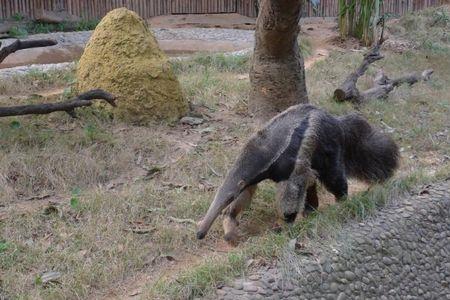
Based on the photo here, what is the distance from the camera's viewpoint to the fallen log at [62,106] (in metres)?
6.82

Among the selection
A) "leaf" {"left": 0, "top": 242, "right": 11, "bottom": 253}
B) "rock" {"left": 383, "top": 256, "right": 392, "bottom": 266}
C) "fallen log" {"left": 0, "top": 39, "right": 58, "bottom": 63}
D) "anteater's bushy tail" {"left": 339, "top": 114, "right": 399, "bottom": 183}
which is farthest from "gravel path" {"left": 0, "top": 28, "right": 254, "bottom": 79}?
"rock" {"left": 383, "top": 256, "right": 392, "bottom": 266}

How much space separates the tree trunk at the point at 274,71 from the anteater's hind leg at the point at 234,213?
2707 mm

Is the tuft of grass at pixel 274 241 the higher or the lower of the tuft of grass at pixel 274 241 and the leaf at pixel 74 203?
the lower

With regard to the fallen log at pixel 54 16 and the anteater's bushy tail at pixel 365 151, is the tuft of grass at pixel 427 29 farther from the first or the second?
the anteater's bushy tail at pixel 365 151

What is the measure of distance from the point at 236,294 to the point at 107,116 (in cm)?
361

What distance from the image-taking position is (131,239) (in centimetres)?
529

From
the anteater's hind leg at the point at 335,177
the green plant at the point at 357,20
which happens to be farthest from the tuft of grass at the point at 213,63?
the anteater's hind leg at the point at 335,177

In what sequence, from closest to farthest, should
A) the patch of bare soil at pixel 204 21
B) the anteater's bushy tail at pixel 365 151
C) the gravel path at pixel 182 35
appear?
the anteater's bushy tail at pixel 365 151
the gravel path at pixel 182 35
the patch of bare soil at pixel 204 21

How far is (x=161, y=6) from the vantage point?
18.0 m

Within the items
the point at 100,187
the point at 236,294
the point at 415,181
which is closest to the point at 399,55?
the point at 415,181

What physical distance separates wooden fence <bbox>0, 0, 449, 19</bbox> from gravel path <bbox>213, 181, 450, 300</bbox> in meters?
12.4

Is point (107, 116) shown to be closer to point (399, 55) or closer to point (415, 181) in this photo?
point (415, 181)

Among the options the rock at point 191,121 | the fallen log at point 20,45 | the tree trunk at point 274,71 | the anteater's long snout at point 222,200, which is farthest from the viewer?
the rock at point 191,121

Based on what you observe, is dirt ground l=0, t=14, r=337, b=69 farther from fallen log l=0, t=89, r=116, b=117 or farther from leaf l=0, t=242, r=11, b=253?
leaf l=0, t=242, r=11, b=253
